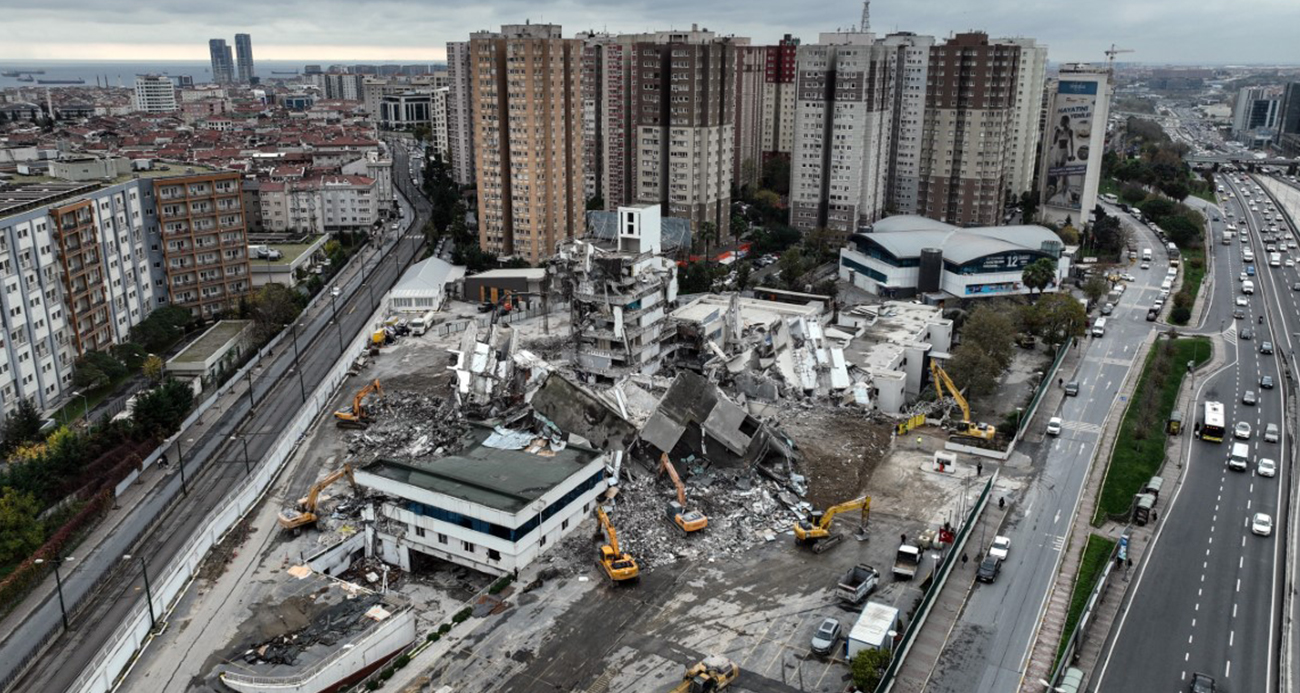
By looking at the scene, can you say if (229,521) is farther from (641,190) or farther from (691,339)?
(641,190)

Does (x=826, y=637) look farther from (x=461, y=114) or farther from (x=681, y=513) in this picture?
(x=461, y=114)

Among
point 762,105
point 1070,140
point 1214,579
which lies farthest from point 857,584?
point 762,105

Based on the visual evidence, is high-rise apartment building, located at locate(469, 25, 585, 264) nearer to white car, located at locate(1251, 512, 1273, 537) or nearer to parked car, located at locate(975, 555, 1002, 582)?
parked car, located at locate(975, 555, 1002, 582)

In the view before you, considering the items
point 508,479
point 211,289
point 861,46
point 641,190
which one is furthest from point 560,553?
point 861,46

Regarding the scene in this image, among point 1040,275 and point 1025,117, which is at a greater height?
point 1025,117

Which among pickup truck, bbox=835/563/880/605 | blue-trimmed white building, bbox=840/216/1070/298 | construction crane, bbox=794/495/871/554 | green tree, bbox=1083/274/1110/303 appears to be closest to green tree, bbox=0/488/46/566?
construction crane, bbox=794/495/871/554
